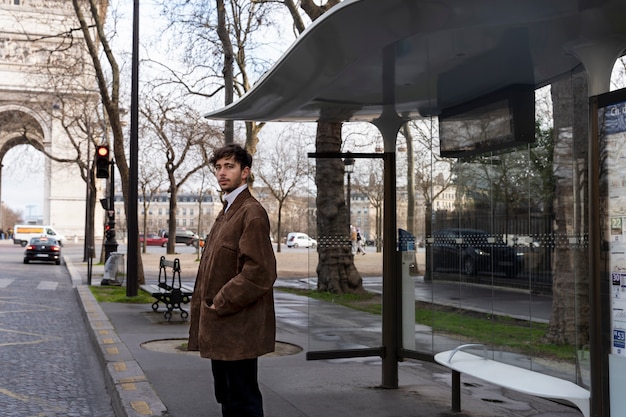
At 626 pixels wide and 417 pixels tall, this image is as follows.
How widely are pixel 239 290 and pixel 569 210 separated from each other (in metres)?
2.86

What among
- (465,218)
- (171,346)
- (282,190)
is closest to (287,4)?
(171,346)

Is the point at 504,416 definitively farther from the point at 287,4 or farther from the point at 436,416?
the point at 287,4

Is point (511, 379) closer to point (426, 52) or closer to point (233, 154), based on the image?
point (426, 52)

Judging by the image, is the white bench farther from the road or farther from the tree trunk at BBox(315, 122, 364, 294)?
the road

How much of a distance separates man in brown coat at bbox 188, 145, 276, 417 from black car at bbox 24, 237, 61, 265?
31.1 m

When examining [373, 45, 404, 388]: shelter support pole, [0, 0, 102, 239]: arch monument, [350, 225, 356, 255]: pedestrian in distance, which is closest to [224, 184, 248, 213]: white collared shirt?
[373, 45, 404, 388]: shelter support pole

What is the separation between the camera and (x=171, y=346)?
30.5ft

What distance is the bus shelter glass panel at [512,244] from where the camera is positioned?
5.74m

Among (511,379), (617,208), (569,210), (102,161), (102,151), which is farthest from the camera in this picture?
(102,151)

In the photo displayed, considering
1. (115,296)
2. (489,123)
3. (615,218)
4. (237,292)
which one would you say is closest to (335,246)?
(489,123)

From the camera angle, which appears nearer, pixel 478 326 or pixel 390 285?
pixel 478 326

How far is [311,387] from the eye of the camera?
22.0 feet

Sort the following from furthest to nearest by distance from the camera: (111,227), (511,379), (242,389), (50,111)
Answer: (50,111), (111,227), (511,379), (242,389)

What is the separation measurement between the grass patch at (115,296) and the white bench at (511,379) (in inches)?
397
